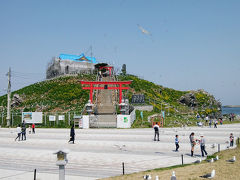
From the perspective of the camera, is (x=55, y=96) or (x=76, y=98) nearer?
(x=76, y=98)

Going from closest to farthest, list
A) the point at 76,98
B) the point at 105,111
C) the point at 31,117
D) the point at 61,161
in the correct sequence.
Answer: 1. the point at 61,161
2. the point at 31,117
3. the point at 105,111
4. the point at 76,98

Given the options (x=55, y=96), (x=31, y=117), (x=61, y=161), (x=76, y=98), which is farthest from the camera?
(x=55, y=96)

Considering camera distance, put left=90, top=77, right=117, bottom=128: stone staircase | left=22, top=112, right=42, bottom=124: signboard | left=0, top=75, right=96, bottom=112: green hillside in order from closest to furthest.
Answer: left=90, top=77, right=117, bottom=128: stone staircase < left=22, top=112, right=42, bottom=124: signboard < left=0, top=75, right=96, bottom=112: green hillside

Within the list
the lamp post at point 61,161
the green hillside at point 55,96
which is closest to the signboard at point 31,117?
the green hillside at point 55,96

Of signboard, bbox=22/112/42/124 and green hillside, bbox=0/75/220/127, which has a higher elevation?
green hillside, bbox=0/75/220/127

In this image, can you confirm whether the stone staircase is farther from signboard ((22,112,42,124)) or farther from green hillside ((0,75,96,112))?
signboard ((22,112,42,124))

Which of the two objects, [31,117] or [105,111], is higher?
[105,111]

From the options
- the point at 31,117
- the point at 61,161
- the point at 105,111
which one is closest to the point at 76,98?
the point at 105,111

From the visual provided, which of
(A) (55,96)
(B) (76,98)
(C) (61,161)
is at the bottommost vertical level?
(C) (61,161)

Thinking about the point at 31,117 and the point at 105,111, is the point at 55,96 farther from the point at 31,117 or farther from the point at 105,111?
the point at 31,117

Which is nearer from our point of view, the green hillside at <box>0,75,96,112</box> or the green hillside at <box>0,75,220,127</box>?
the green hillside at <box>0,75,220,127</box>

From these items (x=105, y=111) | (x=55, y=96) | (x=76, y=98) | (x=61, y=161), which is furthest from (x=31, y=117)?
(x=61, y=161)

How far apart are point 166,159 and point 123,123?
24607 millimetres

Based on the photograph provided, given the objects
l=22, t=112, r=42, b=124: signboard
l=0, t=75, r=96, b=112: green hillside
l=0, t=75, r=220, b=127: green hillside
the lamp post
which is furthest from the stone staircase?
the lamp post
